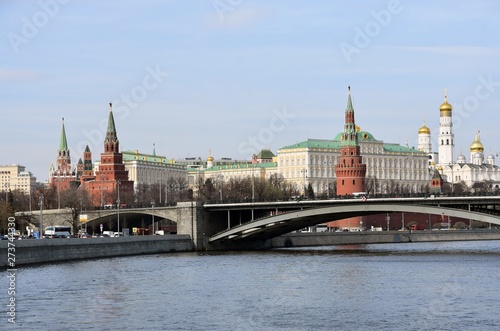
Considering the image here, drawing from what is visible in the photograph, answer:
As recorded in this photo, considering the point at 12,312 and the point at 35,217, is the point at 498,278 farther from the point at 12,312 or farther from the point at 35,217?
the point at 35,217

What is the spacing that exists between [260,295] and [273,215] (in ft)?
114

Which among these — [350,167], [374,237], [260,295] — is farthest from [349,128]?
[260,295]

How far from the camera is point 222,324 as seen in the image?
38125mm

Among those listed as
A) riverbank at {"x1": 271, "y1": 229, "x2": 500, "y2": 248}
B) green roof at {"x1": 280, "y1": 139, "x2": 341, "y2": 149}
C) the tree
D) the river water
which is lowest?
the river water

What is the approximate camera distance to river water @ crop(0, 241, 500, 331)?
3841cm

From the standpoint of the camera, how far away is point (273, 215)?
81375 mm

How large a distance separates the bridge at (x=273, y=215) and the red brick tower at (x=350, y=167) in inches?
1642

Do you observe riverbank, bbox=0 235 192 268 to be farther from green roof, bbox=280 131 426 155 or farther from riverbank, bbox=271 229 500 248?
green roof, bbox=280 131 426 155

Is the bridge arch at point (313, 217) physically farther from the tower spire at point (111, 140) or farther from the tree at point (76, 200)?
the tower spire at point (111, 140)

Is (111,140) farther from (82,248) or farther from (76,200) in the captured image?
(82,248)

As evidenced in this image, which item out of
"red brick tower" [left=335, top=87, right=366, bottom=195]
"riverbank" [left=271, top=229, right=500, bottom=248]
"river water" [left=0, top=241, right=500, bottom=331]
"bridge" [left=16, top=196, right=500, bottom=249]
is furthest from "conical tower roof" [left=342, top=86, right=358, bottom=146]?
"river water" [left=0, top=241, right=500, bottom=331]

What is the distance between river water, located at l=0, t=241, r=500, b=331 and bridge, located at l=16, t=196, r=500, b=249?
623 cm

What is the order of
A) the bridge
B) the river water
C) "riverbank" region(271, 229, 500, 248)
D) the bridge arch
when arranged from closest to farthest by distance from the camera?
the river water < the bridge arch < the bridge < "riverbank" region(271, 229, 500, 248)

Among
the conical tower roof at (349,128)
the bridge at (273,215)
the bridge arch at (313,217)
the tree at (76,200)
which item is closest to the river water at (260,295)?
the bridge arch at (313,217)
